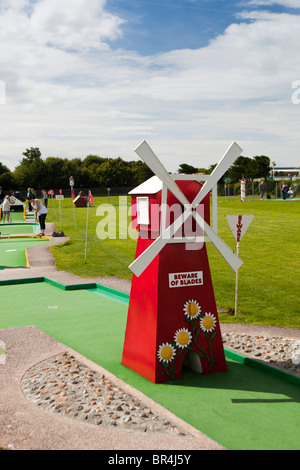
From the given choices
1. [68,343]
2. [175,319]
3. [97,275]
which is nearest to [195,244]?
[175,319]

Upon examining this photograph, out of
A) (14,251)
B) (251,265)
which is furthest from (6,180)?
(251,265)

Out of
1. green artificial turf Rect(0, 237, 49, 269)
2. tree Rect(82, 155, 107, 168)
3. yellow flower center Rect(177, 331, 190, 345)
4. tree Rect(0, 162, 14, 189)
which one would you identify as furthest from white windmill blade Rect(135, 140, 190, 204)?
tree Rect(82, 155, 107, 168)

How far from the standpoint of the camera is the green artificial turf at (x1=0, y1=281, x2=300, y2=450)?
5.16 m

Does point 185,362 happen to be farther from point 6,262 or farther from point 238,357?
point 6,262

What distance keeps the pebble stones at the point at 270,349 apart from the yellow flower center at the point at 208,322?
0.99 metres

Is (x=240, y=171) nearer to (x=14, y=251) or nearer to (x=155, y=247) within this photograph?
(x=14, y=251)

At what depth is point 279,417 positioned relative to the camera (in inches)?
219

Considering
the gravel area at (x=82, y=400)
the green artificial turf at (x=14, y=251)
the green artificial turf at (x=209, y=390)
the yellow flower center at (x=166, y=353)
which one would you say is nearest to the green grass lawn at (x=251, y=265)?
the green artificial turf at (x=14, y=251)

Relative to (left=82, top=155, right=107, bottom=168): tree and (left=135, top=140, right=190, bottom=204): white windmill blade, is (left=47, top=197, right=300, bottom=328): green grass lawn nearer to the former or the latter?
(left=135, top=140, right=190, bottom=204): white windmill blade

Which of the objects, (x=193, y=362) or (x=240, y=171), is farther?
(x=240, y=171)

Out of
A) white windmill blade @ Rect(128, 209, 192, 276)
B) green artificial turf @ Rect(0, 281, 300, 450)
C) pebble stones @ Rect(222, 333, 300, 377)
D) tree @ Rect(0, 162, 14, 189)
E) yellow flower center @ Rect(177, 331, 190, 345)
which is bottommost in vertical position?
green artificial turf @ Rect(0, 281, 300, 450)

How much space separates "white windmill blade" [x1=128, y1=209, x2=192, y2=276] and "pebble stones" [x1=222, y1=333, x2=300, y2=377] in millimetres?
2360

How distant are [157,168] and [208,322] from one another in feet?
7.46

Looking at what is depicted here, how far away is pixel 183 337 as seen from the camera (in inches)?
258
